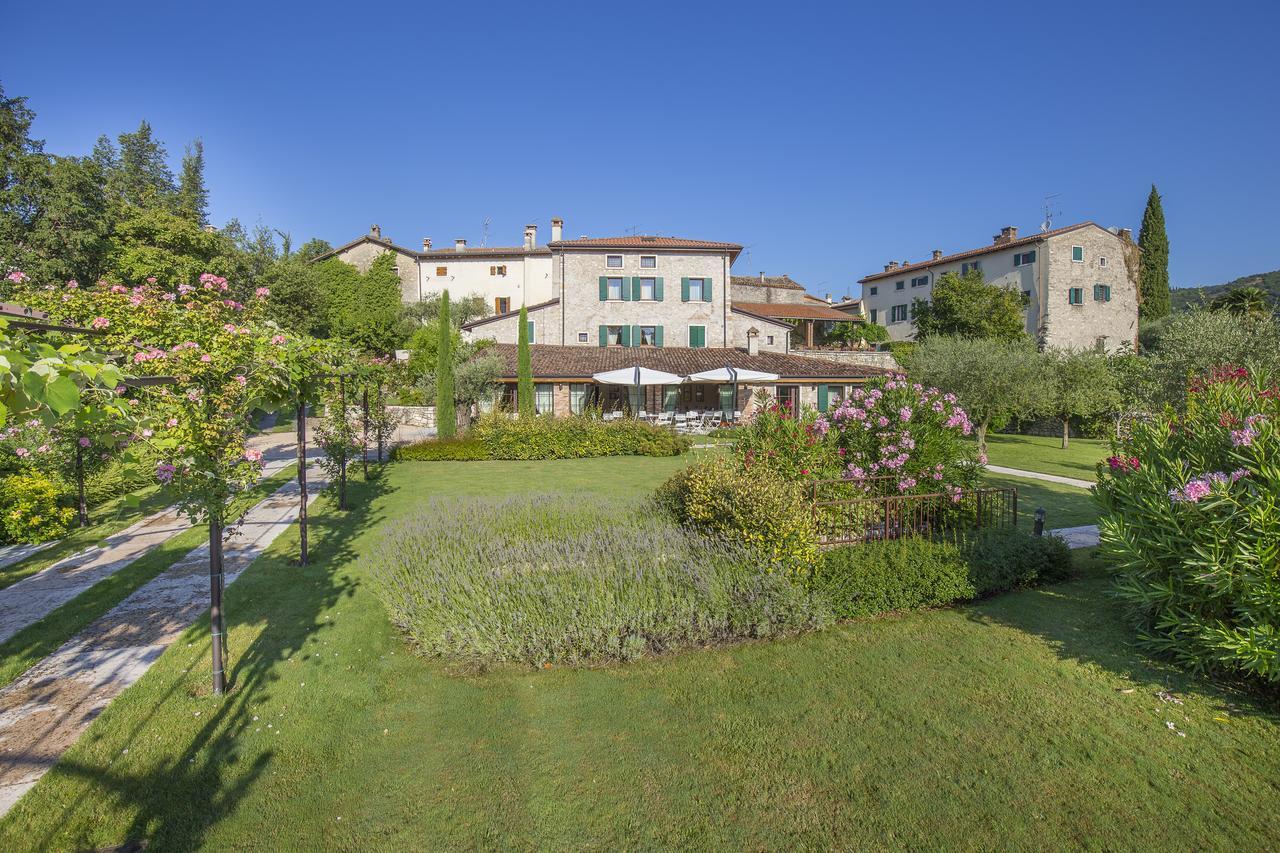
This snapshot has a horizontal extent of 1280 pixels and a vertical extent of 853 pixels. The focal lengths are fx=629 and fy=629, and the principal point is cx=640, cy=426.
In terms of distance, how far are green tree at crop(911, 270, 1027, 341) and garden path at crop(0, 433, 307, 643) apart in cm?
3375

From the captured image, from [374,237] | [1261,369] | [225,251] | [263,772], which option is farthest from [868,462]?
[374,237]

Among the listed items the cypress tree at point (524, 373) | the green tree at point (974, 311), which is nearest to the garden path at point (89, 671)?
the cypress tree at point (524, 373)

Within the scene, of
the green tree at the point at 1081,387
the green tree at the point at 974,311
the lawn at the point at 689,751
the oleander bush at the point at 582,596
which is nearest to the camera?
→ the lawn at the point at 689,751

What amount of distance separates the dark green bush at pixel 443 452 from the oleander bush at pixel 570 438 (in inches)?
11.5

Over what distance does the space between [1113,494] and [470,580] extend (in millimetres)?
6142

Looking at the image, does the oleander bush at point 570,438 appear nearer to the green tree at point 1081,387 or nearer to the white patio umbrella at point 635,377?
the white patio umbrella at point 635,377

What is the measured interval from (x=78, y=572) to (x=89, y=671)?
3476mm

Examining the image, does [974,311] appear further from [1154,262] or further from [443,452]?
[443,452]

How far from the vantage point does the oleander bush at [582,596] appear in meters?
5.39

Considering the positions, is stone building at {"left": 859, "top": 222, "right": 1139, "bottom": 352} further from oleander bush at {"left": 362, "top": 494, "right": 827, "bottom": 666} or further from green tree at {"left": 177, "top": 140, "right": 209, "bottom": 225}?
green tree at {"left": 177, "top": 140, "right": 209, "bottom": 225}

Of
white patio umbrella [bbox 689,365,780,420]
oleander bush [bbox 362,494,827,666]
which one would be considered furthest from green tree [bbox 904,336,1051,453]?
oleander bush [bbox 362,494,827,666]

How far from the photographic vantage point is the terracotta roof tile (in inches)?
1050

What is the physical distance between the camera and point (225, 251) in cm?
3183

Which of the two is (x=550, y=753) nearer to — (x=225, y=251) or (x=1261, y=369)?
(x=1261, y=369)
